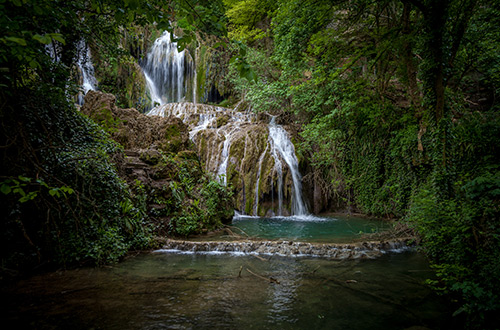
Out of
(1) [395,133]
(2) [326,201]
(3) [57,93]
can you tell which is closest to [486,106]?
(1) [395,133]

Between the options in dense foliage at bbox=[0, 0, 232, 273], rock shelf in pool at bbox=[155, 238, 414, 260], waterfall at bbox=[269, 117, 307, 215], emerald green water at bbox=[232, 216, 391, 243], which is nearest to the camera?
dense foliage at bbox=[0, 0, 232, 273]

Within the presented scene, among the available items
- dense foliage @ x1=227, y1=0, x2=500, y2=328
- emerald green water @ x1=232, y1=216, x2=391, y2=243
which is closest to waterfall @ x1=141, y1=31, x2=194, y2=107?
dense foliage @ x1=227, y1=0, x2=500, y2=328

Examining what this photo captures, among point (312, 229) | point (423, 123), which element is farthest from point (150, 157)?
point (423, 123)

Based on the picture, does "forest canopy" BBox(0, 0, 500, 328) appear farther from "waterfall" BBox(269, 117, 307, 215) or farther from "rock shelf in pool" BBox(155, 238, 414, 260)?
"waterfall" BBox(269, 117, 307, 215)

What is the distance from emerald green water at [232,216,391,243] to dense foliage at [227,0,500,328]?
118 centimetres

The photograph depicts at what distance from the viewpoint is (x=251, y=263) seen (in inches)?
221

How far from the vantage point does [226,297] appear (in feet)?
12.8

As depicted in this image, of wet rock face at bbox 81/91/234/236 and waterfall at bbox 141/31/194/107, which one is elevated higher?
waterfall at bbox 141/31/194/107

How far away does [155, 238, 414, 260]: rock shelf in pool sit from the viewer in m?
6.29

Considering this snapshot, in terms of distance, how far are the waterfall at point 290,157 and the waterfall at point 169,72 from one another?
9.65m

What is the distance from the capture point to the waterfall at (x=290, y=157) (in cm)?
1373

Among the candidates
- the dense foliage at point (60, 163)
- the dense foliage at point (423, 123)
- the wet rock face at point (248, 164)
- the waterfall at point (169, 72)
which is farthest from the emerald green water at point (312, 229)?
the waterfall at point (169, 72)

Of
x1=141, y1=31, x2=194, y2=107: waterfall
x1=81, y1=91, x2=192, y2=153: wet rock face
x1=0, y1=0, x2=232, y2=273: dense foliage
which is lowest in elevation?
x1=0, y1=0, x2=232, y2=273: dense foliage

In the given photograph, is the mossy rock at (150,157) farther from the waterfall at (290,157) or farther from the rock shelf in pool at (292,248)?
the waterfall at (290,157)
